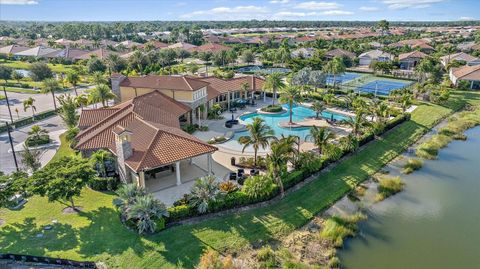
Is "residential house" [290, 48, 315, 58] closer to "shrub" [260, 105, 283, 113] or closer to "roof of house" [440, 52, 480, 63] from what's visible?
"roof of house" [440, 52, 480, 63]

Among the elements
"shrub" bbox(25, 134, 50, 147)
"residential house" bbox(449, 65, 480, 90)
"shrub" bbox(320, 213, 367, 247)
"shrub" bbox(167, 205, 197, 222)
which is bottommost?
"shrub" bbox(320, 213, 367, 247)

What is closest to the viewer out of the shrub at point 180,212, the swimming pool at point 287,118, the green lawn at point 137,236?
the green lawn at point 137,236

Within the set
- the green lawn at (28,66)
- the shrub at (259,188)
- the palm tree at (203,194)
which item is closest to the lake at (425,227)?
the shrub at (259,188)

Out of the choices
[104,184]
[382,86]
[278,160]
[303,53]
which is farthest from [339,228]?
[303,53]

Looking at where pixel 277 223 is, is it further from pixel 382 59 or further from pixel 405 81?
pixel 382 59

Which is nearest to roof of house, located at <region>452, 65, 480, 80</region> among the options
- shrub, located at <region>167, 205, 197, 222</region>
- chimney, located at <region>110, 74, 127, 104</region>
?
chimney, located at <region>110, 74, 127, 104</region>

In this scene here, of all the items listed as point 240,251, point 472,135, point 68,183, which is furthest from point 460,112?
point 68,183

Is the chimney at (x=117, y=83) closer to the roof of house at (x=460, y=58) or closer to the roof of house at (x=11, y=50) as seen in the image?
the roof of house at (x=460, y=58)
